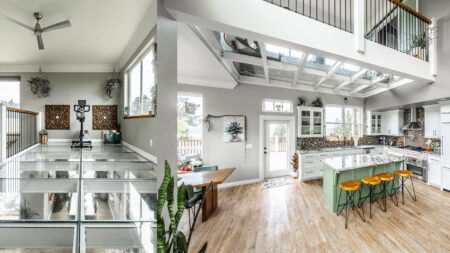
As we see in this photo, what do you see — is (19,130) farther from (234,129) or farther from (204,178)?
(234,129)

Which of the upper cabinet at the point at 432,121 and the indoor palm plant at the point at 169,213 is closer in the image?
the indoor palm plant at the point at 169,213

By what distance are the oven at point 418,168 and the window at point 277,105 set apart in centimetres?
359

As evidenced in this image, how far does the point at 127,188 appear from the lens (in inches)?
76.8

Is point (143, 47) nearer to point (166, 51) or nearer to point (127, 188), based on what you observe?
point (166, 51)

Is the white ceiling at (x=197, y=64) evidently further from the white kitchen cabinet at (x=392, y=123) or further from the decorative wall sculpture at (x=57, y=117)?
the white kitchen cabinet at (x=392, y=123)

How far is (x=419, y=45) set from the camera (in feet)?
13.1

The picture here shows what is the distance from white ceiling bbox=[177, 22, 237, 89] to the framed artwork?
0.85 m

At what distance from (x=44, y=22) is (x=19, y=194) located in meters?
2.25

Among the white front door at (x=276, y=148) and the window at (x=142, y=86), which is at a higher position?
the window at (x=142, y=86)

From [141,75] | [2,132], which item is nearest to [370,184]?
[141,75]

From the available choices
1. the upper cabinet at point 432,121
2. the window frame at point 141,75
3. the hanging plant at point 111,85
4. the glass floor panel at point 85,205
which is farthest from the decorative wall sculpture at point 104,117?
the upper cabinet at point 432,121

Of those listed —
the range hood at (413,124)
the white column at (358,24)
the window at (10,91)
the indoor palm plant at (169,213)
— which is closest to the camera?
the indoor palm plant at (169,213)

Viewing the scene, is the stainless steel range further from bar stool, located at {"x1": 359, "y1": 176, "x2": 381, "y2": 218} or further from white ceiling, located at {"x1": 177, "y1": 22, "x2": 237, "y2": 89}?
white ceiling, located at {"x1": 177, "y1": 22, "x2": 237, "y2": 89}

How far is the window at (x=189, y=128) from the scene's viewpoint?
4270 millimetres
